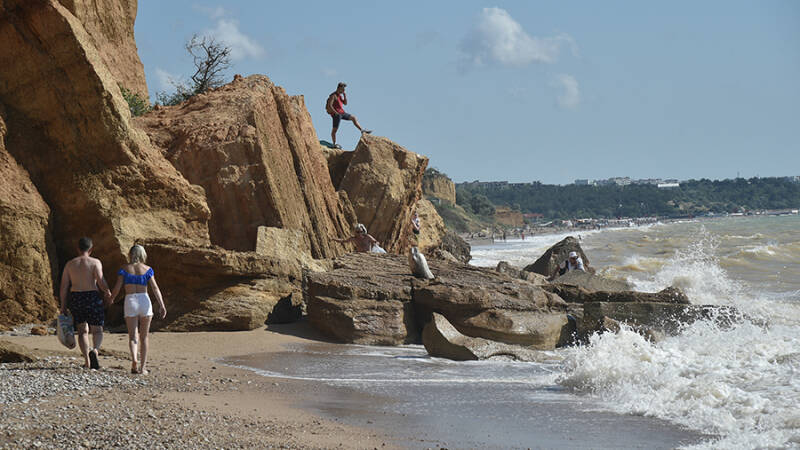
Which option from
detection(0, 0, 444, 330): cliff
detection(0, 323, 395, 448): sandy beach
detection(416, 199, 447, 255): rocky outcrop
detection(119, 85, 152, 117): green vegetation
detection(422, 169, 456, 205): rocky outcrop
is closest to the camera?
detection(0, 323, 395, 448): sandy beach

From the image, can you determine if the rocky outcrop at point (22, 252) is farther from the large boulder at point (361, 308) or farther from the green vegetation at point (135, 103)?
the green vegetation at point (135, 103)

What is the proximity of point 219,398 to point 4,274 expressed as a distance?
4938mm

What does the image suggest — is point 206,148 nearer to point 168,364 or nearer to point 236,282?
point 236,282

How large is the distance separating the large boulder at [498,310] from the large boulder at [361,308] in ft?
1.16

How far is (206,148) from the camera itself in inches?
599

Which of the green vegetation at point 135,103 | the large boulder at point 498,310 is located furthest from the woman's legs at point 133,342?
the green vegetation at point 135,103

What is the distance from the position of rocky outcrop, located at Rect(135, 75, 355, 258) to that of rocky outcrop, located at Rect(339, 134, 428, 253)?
229cm

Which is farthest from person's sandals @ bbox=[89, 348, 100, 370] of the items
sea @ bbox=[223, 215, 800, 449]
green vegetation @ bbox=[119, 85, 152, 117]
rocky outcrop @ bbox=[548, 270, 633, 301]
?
green vegetation @ bbox=[119, 85, 152, 117]

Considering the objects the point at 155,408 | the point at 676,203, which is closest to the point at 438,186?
the point at 676,203

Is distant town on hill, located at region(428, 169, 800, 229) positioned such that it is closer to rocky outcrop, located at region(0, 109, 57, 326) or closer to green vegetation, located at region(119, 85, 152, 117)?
green vegetation, located at region(119, 85, 152, 117)

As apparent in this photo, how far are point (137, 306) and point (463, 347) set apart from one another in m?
4.04

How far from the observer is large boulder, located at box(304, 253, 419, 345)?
11.6 m

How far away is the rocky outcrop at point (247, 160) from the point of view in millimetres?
15078

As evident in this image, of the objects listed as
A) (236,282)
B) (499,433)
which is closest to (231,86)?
(236,282)
